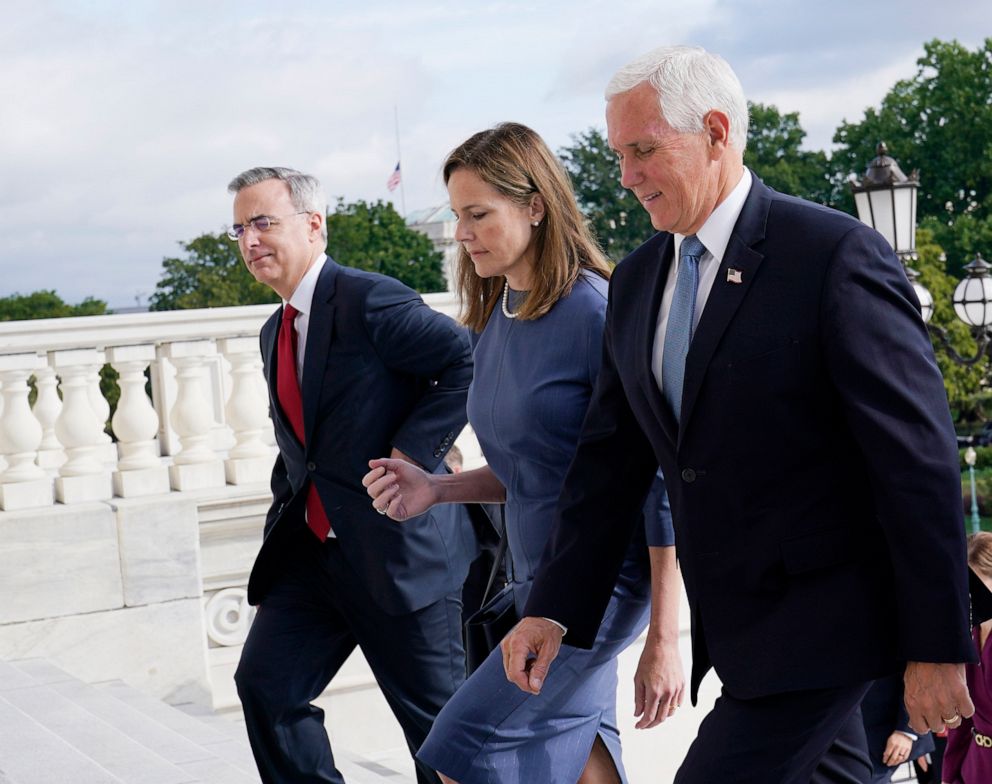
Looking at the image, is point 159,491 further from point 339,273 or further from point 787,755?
point 787,755

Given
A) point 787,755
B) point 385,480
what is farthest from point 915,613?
point 385,480

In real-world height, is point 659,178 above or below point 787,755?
above

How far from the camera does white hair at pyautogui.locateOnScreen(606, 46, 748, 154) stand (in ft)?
9.09

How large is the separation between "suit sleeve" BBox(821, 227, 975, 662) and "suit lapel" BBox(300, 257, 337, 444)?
2.31 m

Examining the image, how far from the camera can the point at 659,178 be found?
9.16ft

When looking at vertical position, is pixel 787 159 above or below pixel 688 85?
above

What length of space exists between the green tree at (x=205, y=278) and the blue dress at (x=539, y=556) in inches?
1258

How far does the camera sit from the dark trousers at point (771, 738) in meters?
2.66

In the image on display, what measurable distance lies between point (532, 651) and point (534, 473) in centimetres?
48

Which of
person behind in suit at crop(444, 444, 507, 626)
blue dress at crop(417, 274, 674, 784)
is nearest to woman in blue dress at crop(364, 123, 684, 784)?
blue dress at crop(417, 274, 674, 784)

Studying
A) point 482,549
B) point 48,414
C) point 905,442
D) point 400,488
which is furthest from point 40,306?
point 905,442

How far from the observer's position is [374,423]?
15.3ft

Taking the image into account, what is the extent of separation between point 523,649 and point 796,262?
1032mm

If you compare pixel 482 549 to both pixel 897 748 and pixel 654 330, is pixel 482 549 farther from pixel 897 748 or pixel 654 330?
pixel 654 330
